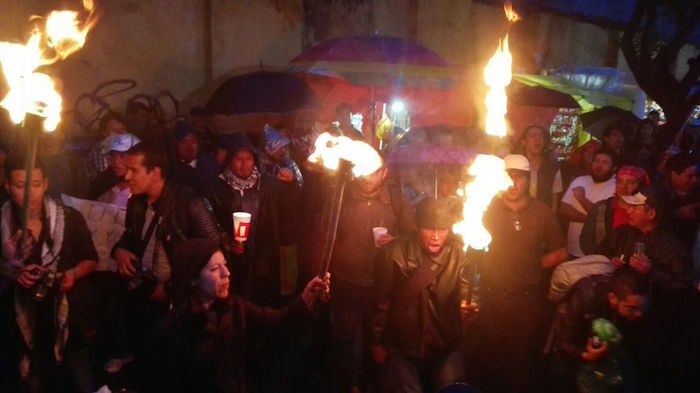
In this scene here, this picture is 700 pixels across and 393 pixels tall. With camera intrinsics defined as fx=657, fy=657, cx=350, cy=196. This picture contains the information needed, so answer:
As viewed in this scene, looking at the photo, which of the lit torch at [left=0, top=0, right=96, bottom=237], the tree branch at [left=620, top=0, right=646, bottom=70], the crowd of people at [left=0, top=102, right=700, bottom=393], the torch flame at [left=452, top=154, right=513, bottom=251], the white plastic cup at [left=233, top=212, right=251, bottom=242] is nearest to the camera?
the lit torch at [left=0, top=0, right=96, bottom=237]

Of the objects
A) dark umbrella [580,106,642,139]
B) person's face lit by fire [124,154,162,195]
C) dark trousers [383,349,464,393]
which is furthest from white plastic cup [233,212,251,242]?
dark umbrella [580,106,642,139]

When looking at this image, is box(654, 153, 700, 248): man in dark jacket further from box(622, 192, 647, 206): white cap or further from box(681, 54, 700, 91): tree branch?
box(681, 54, 700, 91): tree branch

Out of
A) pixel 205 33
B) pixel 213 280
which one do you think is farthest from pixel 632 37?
pixel 213 280

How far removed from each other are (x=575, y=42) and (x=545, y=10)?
7.67 ft

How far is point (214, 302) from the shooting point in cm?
413

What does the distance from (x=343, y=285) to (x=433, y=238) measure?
4.38 feet

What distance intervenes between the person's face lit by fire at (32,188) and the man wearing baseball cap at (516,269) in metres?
3.63

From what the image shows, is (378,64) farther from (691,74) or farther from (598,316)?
(691,74)

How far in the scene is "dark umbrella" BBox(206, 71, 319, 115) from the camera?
331 inches

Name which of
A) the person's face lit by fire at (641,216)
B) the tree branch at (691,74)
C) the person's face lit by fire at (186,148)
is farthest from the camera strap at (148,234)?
the tree branch at (691,74)

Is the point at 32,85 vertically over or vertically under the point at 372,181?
over

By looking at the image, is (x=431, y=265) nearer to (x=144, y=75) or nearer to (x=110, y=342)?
(x=110, y=342)

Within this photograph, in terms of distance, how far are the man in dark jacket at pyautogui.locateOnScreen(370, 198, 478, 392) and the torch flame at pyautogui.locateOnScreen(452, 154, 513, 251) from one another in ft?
0.49

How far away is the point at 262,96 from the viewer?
8.50m
